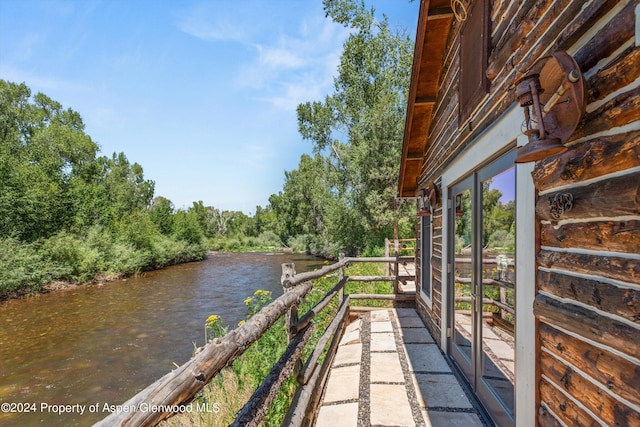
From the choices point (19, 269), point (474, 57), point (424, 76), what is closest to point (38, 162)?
point (19, 269)

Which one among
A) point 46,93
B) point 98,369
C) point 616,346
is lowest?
point 98,369

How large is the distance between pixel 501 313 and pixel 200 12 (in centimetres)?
909

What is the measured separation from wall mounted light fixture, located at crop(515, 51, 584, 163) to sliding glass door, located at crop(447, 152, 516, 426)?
2.60 ft

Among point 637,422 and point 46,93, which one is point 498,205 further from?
point 46,93

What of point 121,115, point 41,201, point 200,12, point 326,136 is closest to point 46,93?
point 41,201

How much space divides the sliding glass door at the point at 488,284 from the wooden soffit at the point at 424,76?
190 centimetres

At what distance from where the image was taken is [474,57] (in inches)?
118

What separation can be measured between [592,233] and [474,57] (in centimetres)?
228

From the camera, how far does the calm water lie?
5948 millimetres

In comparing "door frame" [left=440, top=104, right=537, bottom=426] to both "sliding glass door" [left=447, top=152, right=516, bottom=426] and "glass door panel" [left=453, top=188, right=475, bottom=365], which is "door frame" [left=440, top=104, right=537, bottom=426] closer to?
"sliding glass door" [left=447, top=152, right=516, bottom=426]

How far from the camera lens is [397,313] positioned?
622 cm

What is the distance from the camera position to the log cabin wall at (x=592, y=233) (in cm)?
114

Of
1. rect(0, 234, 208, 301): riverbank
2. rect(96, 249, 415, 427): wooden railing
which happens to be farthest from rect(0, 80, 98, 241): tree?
rect(96, 249, 415, 427): wooden railing

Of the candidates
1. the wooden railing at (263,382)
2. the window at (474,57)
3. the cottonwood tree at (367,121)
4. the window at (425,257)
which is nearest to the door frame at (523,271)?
the window at (474,57)
